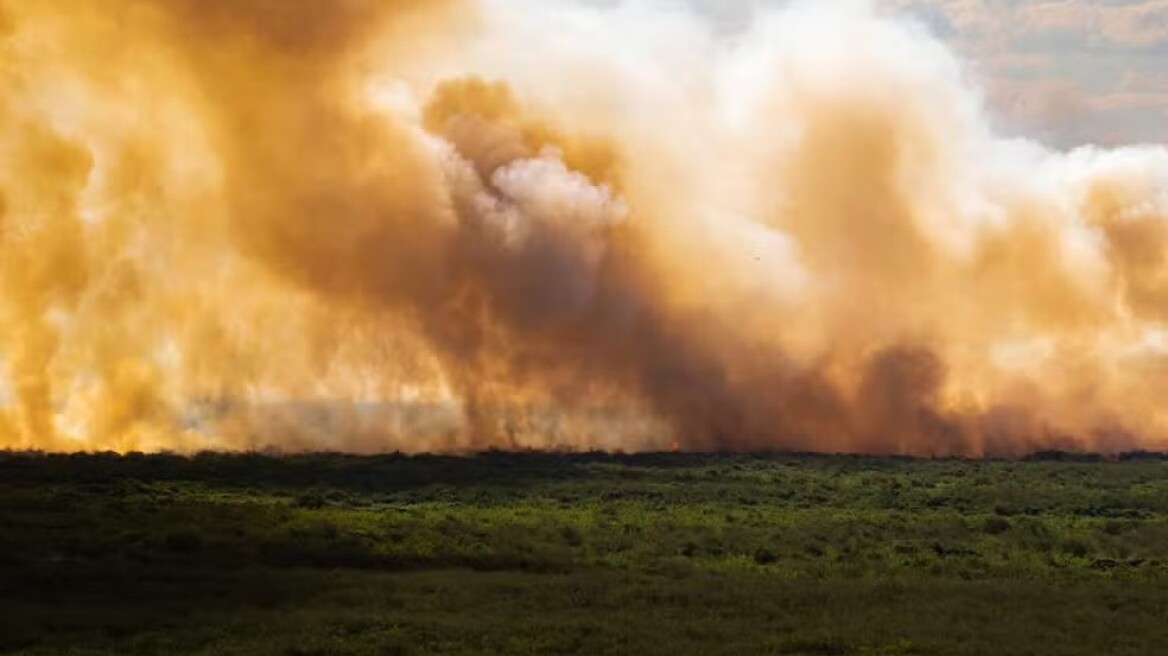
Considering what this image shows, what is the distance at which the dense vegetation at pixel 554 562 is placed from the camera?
45.3 meters

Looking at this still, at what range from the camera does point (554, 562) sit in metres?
57.4

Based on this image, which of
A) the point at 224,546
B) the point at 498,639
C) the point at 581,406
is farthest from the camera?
the point at 581,406

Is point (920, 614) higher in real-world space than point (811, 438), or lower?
lower

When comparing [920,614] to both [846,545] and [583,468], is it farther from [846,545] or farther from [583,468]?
[583,468]

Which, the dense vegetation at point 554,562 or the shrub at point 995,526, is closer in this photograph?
the dense vegetation at point 554,562

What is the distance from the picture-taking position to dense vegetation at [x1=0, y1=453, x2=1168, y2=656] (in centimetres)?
4528

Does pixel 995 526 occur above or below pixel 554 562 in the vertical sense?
above

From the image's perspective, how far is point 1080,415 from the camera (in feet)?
373

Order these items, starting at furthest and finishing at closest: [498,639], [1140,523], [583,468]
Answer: [583,468], [1140,523], [498,639]

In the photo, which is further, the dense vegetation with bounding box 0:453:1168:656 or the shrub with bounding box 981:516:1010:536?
the shrub with bounding box 981:516:1010:536

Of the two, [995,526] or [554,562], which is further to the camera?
[995,526]

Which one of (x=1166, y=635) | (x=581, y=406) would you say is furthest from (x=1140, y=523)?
(x=581, y=406)

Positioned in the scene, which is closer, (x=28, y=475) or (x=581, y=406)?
(x=28, y=475)

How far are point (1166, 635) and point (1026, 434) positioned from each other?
6777 centimetres
